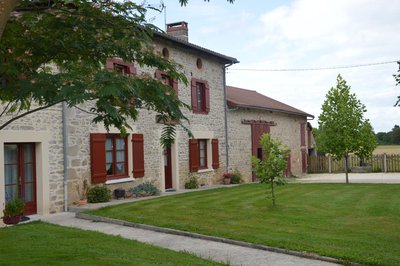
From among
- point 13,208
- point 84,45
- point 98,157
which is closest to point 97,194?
point 98,157

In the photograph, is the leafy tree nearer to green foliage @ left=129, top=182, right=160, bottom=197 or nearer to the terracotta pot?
green foliage @ left=129, top=182, right=160, bottom=197

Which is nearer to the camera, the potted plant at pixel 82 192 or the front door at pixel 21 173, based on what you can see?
the front door at pixel 21 173

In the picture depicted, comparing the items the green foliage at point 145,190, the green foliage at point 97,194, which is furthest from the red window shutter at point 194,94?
the green foliage at point 97,194

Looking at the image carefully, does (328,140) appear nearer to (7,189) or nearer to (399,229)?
(399,229)

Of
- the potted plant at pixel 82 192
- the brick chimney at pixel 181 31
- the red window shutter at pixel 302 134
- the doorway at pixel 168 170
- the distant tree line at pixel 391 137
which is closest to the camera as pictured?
the potted plant at pixel 82 192

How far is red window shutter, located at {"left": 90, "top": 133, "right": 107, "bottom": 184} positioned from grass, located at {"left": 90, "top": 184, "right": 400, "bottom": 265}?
145 cm

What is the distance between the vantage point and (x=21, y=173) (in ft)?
37.0

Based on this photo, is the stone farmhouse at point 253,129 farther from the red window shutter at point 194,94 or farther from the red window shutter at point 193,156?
the red window shutter at point 193,156

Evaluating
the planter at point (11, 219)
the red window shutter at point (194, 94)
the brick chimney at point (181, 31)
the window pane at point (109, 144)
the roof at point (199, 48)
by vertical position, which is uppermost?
the brick chimney at point (181, 31)

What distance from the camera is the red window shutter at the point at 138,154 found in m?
15.0

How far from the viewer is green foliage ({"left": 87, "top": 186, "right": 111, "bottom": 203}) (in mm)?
12961

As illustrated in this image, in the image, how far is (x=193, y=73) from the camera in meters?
18.4

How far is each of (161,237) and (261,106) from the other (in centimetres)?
1517

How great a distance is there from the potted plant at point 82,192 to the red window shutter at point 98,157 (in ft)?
0.94
